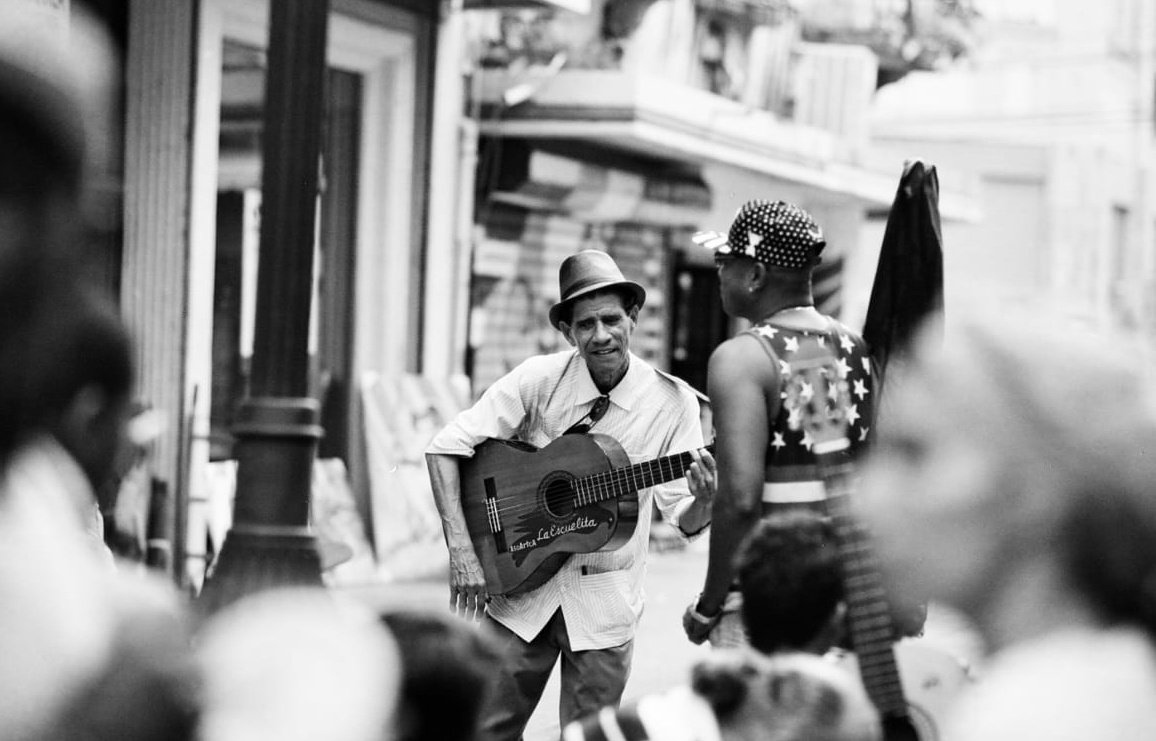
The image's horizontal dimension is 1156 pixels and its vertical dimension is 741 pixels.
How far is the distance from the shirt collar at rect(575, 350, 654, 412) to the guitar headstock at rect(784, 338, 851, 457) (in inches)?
38.3

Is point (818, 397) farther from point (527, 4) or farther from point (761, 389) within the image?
point (527, 4)

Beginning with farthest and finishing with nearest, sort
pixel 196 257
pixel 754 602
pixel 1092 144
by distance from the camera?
1. pixel 1092 144
2. pixel 196 257
3. pixel 754 602

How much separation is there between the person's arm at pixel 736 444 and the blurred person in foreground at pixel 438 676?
238 centimetres

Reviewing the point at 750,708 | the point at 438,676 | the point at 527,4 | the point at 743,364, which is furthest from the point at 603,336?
the point at 527,4

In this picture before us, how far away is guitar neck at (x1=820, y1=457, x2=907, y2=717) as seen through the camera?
3.27m

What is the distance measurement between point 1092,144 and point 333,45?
78.9 feet

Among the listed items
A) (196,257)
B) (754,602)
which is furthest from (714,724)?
(196,257)

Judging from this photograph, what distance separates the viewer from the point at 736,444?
463 cm

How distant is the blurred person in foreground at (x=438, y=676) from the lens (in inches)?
85.2

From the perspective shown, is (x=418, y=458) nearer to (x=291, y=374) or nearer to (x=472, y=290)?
(x=472, y=290)

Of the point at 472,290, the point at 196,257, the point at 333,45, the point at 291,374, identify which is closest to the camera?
the point at 291,374

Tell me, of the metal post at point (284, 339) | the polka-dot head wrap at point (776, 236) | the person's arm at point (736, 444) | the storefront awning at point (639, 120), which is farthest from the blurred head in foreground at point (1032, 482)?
the storefront awning at point (639, 120)

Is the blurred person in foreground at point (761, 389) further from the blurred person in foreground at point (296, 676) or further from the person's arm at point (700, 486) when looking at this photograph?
the blurred person in foreground at point (296, 676)

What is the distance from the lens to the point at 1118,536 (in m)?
2.00
